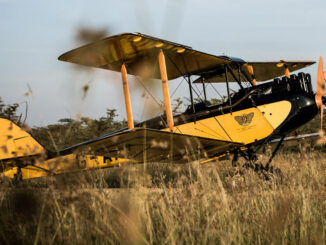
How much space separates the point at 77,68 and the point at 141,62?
469 cm

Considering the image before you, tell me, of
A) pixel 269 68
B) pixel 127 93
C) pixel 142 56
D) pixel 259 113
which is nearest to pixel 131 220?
pixel 127 93

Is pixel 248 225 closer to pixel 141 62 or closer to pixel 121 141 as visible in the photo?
pixel 121 141

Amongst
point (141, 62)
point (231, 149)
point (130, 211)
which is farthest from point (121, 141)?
point (130, 211)

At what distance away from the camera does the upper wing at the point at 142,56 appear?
574cm

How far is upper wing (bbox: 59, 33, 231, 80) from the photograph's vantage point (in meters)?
5.74

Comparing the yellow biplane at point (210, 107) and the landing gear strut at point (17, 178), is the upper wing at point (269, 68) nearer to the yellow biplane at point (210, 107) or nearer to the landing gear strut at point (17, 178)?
the yellow biplane at point (210, 107)

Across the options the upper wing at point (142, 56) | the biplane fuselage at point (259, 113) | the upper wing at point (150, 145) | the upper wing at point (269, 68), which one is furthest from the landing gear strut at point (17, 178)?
the upper wing at point (269, 68)

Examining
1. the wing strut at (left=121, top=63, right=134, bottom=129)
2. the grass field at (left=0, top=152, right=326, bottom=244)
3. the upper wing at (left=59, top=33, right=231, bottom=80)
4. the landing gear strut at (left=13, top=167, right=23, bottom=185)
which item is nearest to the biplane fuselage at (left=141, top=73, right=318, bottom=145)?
the upper wing at (left=59, top=33, right=231, bottom=80)

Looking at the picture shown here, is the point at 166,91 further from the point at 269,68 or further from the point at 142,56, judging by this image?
the point at 269,68

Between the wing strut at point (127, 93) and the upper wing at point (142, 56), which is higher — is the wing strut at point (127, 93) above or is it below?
below

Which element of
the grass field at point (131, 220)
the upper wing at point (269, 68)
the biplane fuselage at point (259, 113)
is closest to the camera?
the grass field at point (131, 220)

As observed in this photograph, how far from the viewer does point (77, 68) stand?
2.43 metres

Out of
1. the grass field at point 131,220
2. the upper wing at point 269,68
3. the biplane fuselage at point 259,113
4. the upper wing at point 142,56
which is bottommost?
the grass field at point 131,220

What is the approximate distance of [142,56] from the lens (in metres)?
6.73
